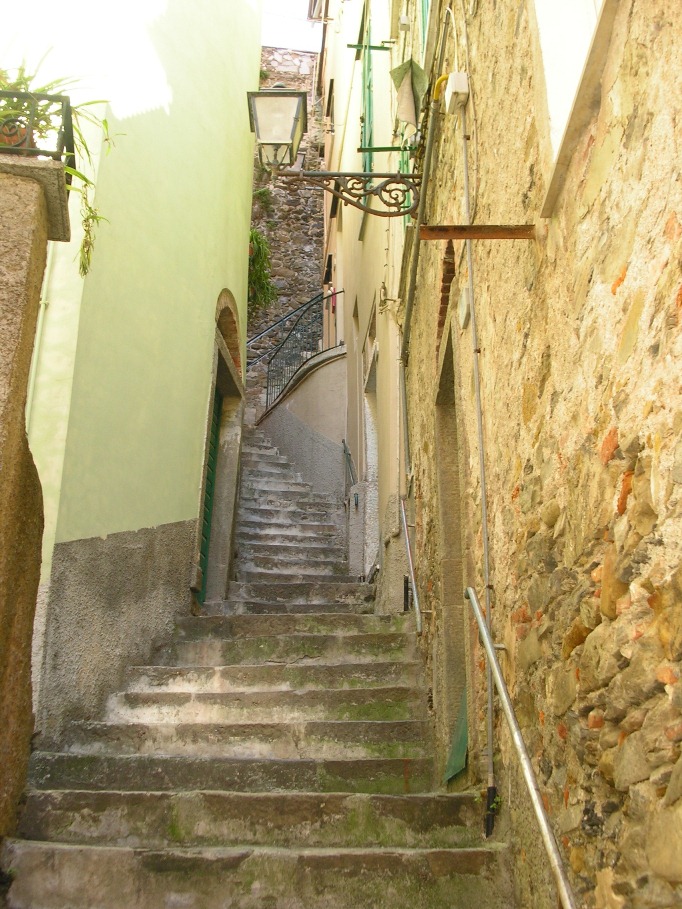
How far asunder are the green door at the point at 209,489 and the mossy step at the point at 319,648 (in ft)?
4.83

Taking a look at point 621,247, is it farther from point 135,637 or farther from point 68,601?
point 135,637

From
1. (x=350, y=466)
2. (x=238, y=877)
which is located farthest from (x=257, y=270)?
(x=238, y=877)

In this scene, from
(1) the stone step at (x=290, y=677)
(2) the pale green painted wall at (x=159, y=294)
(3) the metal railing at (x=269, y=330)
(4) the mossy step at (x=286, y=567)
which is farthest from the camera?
(3) the metal railing at (x=269, y=330)

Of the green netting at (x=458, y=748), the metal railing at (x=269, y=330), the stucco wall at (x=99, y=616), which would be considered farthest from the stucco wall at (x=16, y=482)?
the metal railing at (x=269, y=330)

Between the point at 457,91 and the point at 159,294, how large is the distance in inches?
114

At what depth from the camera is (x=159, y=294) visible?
18.5ft

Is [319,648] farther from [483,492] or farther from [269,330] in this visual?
[269,330]

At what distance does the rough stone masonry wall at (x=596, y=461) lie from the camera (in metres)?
1.39

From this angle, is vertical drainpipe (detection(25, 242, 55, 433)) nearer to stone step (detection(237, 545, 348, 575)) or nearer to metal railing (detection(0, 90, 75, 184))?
metal railing (detection(0, 90, 75, 184))

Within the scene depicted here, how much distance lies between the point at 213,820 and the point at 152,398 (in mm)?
2933

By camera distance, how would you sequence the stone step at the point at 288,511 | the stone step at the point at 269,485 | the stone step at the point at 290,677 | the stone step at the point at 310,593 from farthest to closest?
1. the stone step at the point at 269,485
2. the stone step at the point at 288,511
3. the stone step at the point at 310,593
4. the stone step at the point at 290,677

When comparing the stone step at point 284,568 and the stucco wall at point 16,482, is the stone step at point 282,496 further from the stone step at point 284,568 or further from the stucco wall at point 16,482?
the stucco wall at point 16,482

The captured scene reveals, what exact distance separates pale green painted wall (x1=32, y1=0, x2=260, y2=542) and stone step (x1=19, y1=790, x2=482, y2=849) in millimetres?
1373

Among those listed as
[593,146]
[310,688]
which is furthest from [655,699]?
[310,688]
